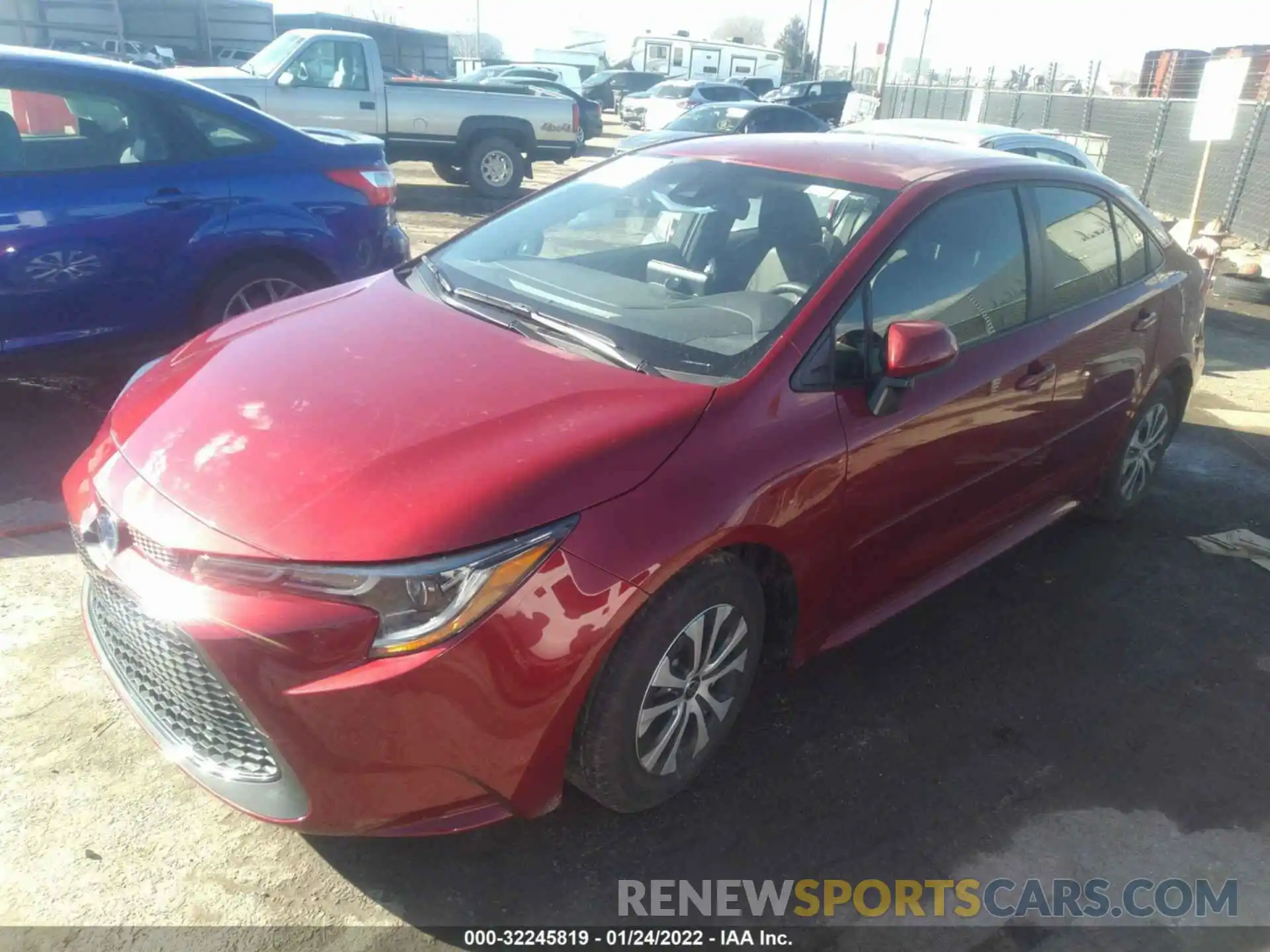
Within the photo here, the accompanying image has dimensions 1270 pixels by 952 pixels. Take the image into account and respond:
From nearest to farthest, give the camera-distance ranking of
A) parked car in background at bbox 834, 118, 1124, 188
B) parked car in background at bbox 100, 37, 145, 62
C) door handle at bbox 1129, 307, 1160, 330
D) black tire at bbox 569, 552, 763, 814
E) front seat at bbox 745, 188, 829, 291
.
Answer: black tire at bbox 569, 552, 763, 814
front seat at bbox 745, 188, 829, 291
door handle at bbox 1129, 307, 1160, 330
parked car in background at bbox 834, 118, 1124, 188
parked car in background at bbox 100, 37, 145, 62

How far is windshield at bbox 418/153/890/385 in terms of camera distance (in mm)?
2877

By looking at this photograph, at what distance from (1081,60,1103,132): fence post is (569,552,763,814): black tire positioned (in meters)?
19.4

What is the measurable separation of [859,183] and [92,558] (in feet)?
8.27

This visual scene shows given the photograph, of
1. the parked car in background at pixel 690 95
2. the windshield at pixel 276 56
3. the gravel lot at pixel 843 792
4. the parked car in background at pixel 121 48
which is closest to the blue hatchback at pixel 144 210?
the gravel lot at pixel 843 792

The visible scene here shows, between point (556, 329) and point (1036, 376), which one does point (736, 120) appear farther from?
point (556, 329)

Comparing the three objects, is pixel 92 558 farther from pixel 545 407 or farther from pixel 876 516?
pixel 876 516

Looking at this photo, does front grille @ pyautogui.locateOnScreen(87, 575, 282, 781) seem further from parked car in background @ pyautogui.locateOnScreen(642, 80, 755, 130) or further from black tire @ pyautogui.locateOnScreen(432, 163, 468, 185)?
parked car in background @ pyautogui.locateOnScreen(642, 80, 755, 130)

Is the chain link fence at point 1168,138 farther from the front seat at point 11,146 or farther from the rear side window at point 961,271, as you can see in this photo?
the front seat at point 11,146

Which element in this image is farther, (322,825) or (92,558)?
(92,558)

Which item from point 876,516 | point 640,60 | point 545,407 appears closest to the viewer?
point 545,407

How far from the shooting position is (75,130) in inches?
187

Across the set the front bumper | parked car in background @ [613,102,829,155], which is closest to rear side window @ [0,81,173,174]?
the front bumper

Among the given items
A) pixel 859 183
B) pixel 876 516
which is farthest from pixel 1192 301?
pixel 876 516

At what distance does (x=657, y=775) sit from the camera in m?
2.62
